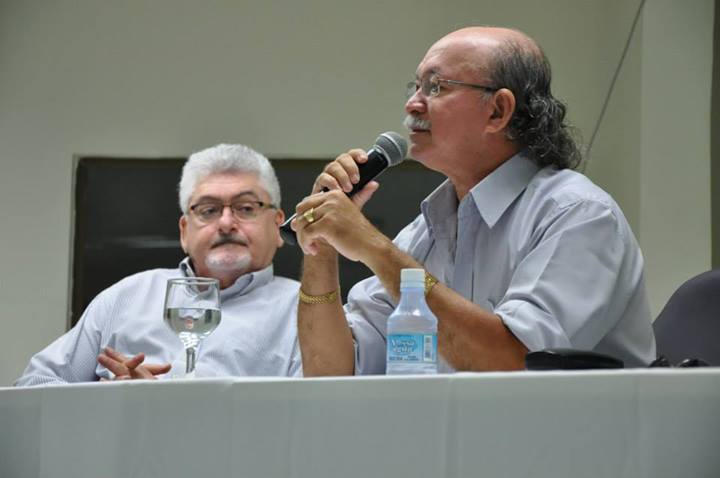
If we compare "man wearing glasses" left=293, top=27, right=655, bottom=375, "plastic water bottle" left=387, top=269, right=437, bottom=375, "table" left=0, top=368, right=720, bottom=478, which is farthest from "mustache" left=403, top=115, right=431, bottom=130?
"table" left=0, top=368, right=720, bottom=478

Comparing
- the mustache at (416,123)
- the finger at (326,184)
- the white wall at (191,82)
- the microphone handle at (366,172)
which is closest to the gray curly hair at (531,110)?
the mustache at (416,123)

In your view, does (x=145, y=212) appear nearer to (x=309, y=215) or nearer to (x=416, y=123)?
(x=416, y=123)

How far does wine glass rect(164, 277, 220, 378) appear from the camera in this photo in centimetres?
157

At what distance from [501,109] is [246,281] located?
114 centimetres

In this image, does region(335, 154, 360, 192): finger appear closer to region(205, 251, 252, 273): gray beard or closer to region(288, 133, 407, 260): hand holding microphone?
region(288, 133, 407, 260): hand holding microphone

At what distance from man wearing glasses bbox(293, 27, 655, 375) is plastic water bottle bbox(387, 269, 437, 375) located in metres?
0.29

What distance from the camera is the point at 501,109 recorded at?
1.93 metres

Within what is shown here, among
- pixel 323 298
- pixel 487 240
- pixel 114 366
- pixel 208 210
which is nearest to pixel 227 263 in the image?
pixel 208 210

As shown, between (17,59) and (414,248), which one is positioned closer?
(414,248)

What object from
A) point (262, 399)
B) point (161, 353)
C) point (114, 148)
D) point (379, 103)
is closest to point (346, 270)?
point (379, 103)

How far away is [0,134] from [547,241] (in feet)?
9.33

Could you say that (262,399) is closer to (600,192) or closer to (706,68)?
(600,192)

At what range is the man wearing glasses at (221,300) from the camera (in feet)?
8.63

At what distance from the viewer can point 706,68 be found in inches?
129
